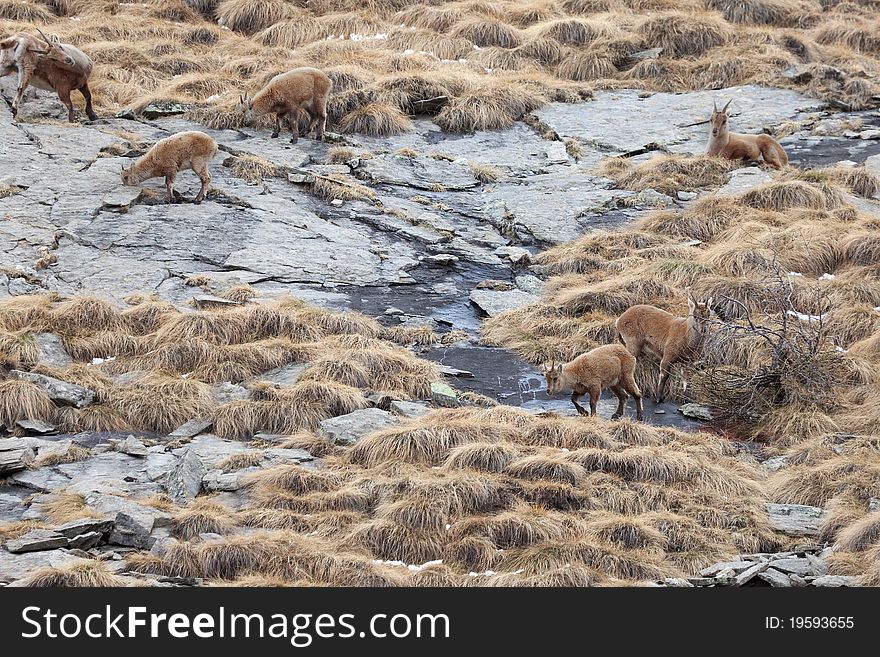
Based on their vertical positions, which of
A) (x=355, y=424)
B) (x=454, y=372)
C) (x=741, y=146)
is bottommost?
(x=454, y=372)

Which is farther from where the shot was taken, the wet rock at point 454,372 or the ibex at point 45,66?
the ibex at point 45,66

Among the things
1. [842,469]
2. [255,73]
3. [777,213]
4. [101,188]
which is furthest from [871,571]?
[255,73]

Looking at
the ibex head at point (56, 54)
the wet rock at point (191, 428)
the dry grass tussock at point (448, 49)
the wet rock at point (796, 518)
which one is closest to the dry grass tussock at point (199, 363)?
the wet rock at point (191, 428)

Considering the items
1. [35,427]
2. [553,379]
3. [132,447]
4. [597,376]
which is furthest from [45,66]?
[597,376]

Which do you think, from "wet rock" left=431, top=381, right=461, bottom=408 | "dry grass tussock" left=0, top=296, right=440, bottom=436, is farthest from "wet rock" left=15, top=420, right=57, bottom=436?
"wet rock" left=431, top=381, right=461, bottom=408

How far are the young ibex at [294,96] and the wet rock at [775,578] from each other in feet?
38.2

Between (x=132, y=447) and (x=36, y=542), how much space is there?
6.28 ft

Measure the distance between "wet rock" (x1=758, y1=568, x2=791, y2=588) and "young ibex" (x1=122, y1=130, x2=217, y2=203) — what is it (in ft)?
32.4

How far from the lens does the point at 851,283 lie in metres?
13.5

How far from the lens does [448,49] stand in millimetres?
21750

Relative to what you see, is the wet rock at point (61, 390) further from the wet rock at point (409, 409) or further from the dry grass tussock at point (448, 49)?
the dry grass tussock at point (448, 49)

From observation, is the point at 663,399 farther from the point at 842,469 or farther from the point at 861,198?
the point at 861,198

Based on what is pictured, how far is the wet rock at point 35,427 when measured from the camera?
32.8ft

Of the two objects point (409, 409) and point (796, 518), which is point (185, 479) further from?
point (796, 518)
